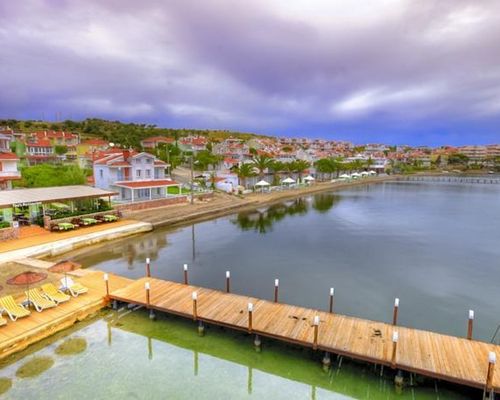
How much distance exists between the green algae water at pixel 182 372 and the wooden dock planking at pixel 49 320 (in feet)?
1.05

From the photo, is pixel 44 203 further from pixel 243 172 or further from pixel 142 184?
pixel 243 172

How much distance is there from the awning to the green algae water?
13.9 m

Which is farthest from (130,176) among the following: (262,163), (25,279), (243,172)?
(262,163)

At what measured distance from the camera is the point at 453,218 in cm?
3619

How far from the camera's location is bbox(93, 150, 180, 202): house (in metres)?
34.7

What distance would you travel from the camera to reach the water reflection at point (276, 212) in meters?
31.8

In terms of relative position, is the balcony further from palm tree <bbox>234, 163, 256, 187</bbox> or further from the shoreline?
palm tree <bbox>234, 163, 256, 187</bbox>

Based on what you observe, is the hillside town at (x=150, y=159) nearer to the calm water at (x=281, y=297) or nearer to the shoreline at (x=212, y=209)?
the shoreline at (x=212, y=209)

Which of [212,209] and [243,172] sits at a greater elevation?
→ [243,172]

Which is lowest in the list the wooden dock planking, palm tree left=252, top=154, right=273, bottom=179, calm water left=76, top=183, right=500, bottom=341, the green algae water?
calm water left=76, top=183, right=500, bottom=341

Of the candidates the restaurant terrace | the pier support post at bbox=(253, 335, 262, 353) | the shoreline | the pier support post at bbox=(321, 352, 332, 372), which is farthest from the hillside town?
the pier support post at bbox=(321, 352, 332, 372)

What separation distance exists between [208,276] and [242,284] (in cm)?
214

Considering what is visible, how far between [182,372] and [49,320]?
4.94m

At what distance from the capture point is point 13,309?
10.9m
